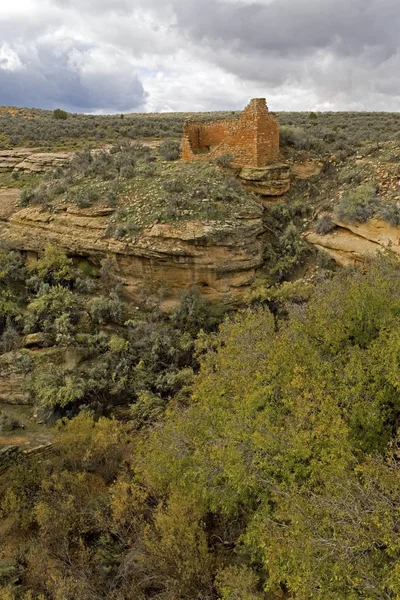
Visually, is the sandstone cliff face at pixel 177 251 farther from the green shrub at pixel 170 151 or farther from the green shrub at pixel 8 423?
the green shrub at pixel 8 423

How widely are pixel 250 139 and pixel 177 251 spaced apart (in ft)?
19.8

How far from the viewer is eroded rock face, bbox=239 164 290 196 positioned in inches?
700

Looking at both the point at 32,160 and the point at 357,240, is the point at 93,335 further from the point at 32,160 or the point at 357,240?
the point at 32,160

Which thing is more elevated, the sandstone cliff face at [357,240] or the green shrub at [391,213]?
the green shrub at [391,213]

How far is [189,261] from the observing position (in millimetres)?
16031

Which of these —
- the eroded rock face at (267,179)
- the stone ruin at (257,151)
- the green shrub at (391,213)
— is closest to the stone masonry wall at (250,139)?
the stone ruin at (257,151)

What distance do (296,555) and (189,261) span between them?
37.7ft

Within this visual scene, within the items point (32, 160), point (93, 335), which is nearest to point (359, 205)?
point (93, 335)

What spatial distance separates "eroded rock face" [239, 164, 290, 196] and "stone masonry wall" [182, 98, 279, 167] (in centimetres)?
41

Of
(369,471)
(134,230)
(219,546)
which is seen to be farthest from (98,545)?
(134,230)

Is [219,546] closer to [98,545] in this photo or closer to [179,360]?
[98,545]

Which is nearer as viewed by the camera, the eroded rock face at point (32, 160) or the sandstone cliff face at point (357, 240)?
the sandstone cliff face at point (357, 240)

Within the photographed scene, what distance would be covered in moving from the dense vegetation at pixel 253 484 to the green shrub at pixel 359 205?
4.87 m

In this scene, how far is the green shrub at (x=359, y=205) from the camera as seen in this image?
Result: 50.0 feet
